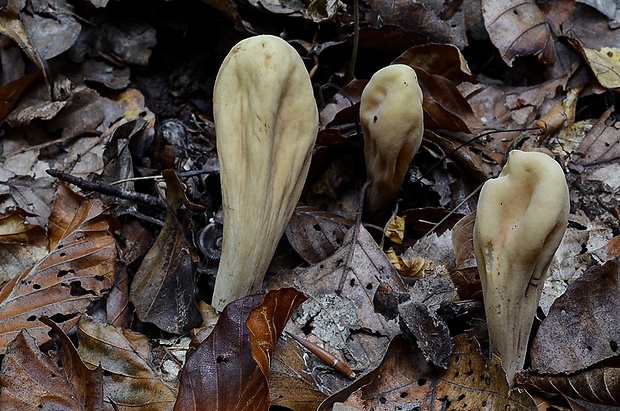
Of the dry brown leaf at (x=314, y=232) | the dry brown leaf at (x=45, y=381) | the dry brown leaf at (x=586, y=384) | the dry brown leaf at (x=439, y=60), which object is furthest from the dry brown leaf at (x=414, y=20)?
the dry brown leaf at (x=45, y=381)

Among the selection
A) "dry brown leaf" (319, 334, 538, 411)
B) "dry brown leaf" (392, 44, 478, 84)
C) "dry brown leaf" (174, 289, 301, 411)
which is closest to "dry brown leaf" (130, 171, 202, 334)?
"dry brown leaf" (174, 289, 301, 411)

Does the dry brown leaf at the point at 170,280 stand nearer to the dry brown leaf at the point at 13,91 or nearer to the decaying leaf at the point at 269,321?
the decaying leaf at the point at 269,321

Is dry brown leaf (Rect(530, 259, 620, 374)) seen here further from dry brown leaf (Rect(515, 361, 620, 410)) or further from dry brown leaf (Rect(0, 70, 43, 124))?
dry brown leaf (Rect(0, 70, 43, 124))

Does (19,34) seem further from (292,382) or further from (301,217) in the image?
(292,382)

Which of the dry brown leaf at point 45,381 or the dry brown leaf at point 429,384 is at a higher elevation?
the dry brown leaf at point 45,381

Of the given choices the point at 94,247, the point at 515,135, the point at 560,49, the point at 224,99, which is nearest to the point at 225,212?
the point at 224,99
